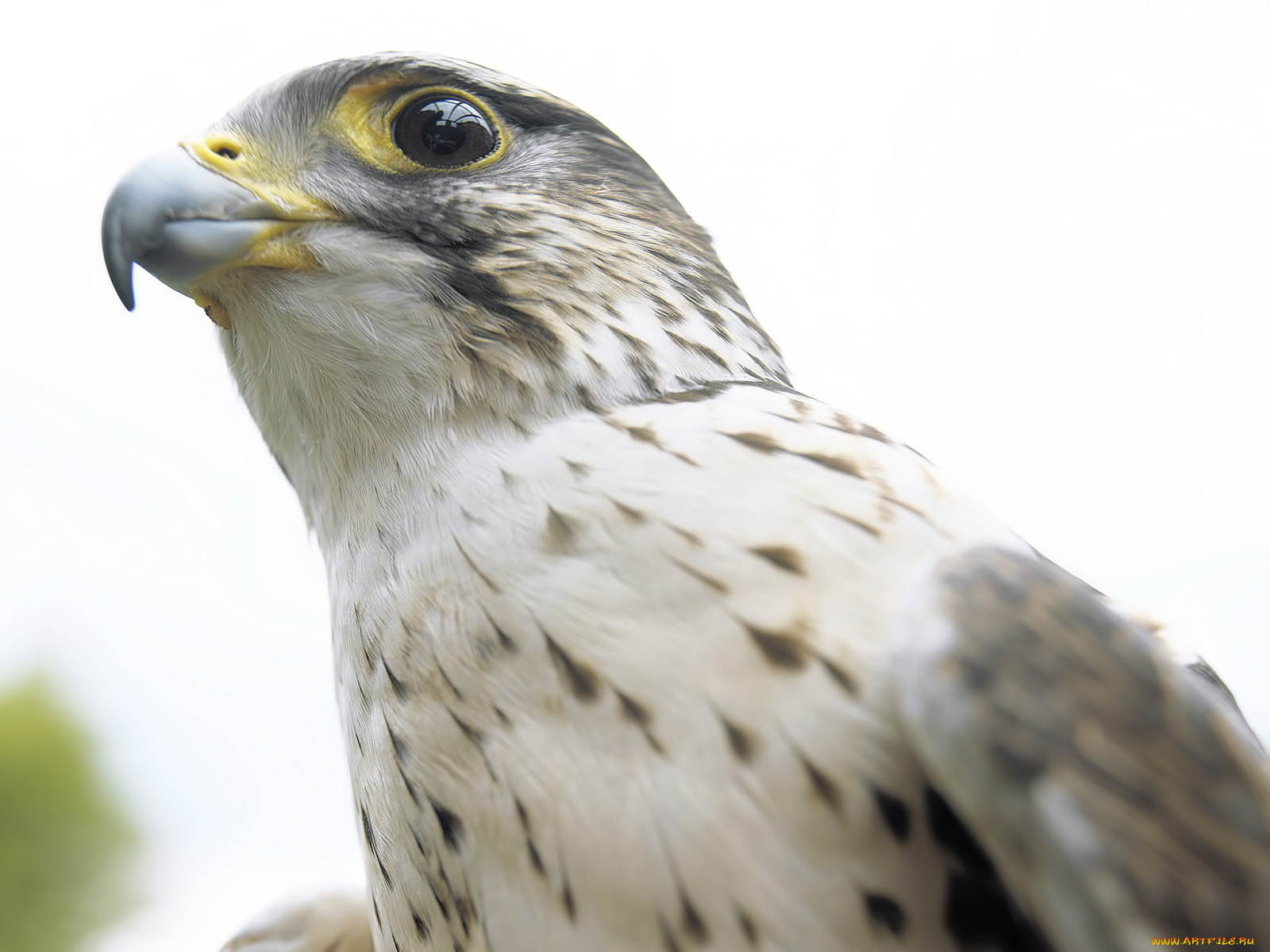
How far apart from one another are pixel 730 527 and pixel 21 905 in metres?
10.8

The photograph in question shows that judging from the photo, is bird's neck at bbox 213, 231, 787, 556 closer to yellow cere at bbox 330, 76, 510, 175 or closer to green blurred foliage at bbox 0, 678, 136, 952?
yellow cere at bbox 330, 76, 510, 175

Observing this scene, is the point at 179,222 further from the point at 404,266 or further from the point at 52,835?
the point at 52,835

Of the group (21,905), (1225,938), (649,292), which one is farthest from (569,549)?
(21,905)

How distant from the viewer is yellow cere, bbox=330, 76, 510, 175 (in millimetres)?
1561

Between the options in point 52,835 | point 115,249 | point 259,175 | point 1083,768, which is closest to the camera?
point 1083,768

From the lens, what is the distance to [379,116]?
1594 millimetres

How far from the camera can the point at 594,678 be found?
3.68 ft

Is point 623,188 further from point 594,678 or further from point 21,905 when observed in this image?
point 21,905

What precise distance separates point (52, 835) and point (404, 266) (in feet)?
34.7

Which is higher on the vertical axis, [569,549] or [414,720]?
[569,549]

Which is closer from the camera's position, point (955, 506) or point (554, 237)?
point (955, 506)

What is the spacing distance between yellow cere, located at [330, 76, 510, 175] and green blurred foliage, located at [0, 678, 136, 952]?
33.3ft

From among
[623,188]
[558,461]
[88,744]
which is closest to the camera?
[558,461]

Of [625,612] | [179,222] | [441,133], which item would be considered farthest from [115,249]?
[625,612]
